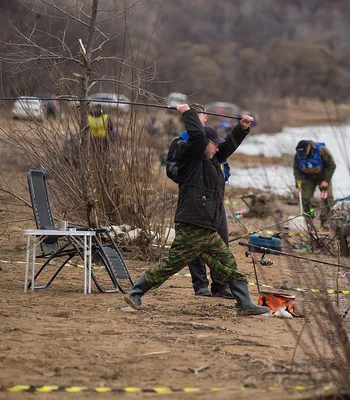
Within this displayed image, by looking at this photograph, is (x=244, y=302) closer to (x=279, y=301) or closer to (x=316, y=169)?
(x=279, y=301)

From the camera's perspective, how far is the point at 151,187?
11586 mm

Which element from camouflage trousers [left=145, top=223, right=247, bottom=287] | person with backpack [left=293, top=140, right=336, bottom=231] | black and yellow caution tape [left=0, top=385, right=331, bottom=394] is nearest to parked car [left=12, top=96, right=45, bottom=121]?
camouflage trousers [left=145, top=223, right=247, bottom=287]

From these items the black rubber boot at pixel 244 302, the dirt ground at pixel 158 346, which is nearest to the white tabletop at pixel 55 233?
the dirt ground at pixel 158 346

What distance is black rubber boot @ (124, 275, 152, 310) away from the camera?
7.59 meters

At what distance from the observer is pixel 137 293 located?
7.64 meters

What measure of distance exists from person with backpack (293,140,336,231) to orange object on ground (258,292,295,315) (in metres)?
7.33

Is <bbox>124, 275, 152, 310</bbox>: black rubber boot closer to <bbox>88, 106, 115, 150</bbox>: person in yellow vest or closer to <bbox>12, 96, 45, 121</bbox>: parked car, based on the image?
<bbox>88, 106, 115, 150</bbox>: person in yellow vest

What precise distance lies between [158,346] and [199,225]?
150 cm

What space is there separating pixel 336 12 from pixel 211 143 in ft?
353

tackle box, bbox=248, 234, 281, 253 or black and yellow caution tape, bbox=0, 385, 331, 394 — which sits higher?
tackle box, bbox=248, 234, 281, 253

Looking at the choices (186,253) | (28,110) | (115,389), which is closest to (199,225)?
(186,253)

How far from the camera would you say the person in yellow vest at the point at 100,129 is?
1080 cm

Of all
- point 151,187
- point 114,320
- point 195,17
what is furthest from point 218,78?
point 114,320

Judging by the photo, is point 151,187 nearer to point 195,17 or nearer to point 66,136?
point 66,136
